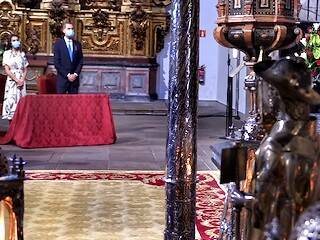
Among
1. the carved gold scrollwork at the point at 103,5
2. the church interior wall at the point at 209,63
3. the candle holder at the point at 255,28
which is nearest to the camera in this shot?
the candle holder at the point at 255,28

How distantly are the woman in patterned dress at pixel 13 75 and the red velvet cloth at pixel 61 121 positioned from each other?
134cm

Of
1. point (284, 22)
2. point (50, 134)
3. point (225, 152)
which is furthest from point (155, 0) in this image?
point (225, 152)

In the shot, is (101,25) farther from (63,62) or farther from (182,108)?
(182,108)

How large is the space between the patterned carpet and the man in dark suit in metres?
3.46

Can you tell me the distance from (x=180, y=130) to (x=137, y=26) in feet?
45.8

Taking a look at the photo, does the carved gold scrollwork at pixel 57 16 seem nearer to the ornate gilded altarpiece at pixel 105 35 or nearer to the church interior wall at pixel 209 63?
the ornate gilded altarpiece at pixel 105 35

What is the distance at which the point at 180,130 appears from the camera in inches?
144

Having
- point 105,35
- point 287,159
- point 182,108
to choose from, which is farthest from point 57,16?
point 287,159

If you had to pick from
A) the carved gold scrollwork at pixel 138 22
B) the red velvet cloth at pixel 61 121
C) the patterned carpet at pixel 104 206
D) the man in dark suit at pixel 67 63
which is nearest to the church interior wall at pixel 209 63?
the carved gold scrollwork at pixel 138 22

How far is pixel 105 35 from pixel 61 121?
7.41 metres

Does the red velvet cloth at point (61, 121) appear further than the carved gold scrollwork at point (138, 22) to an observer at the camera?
No

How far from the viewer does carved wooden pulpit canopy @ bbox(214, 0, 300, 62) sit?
5250 mm

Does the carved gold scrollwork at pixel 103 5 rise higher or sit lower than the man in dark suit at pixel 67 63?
higher

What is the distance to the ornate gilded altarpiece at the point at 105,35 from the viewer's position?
685 inches
